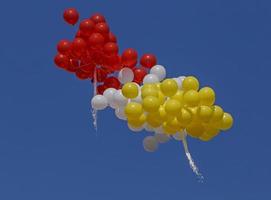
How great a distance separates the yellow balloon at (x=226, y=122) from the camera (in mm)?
15141

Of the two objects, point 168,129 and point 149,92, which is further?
point 168,129

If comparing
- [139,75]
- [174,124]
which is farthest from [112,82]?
[174,124]

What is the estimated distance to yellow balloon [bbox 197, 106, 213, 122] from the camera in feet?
47.8

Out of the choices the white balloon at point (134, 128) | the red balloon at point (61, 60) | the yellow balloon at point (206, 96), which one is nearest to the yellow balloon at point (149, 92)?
the white balloon at point (134, 128)

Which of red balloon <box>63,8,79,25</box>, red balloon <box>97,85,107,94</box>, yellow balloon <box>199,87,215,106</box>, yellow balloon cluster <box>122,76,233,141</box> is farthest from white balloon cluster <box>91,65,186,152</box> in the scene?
red balloon <box>63,8,79,25</box>

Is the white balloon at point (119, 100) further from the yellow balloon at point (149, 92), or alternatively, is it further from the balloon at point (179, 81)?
the balloon at point (179, 81)

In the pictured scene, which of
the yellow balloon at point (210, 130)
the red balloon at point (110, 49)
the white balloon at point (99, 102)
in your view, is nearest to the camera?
the yellow balloon at point (210, 130)

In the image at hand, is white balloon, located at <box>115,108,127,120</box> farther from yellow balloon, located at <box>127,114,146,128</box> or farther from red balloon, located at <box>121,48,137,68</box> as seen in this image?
red balloon, located at <box>121,48,137,68</box>

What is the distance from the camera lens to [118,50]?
15.7 metres

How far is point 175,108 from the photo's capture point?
567 inches

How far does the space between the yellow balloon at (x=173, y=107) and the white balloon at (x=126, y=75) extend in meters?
1.34

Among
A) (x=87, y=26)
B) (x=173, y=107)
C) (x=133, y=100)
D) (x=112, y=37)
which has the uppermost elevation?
(x=87, y=26)

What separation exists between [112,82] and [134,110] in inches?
57.1

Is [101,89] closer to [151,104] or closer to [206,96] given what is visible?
[151,104]
